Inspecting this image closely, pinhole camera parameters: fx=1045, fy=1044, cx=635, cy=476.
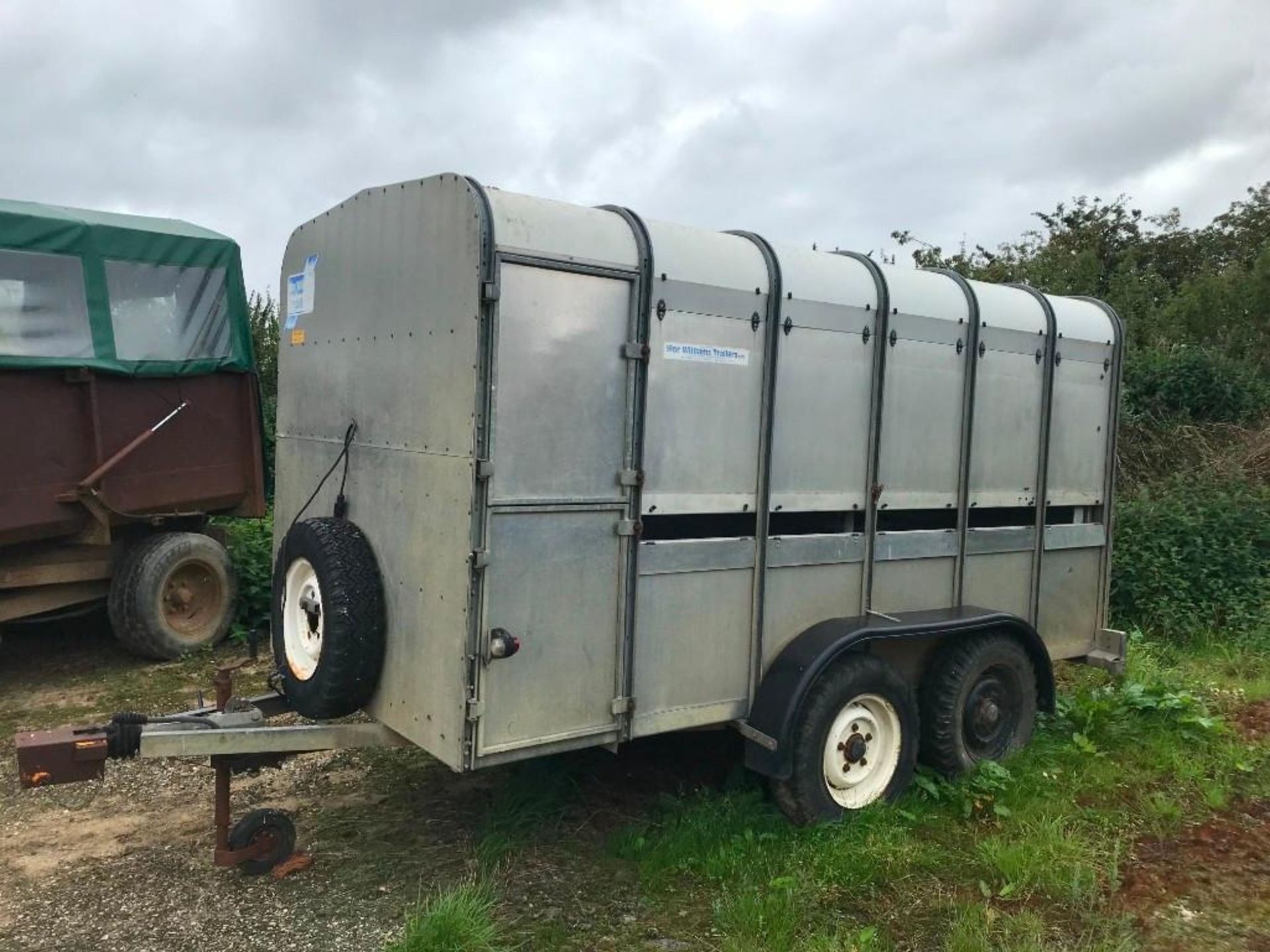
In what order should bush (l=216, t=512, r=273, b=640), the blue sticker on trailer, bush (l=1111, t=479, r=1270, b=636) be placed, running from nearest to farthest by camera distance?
the blue sticker on trailer
bush (l=216, t=512, r=273, b=640)
bush (l=1111, t=479, r=1270, b=636)

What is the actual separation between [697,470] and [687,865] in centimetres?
160

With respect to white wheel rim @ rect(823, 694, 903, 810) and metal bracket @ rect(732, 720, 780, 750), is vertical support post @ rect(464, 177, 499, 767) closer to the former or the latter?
metal bracket @ rect(732, 720, 780, 750)

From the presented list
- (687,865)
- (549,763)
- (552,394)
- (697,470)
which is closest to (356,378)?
(552,394)

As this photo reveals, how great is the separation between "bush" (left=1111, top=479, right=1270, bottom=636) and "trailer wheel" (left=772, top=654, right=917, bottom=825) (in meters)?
4.59

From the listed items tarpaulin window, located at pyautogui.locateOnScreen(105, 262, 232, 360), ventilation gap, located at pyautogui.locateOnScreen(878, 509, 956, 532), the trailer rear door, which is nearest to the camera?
the trailer rear door

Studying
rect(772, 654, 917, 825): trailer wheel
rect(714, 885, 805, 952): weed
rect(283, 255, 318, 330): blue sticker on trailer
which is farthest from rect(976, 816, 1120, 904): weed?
rect(283, 255, 318, 330): blue sticker on trailer

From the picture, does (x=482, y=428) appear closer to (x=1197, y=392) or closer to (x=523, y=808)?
(x=523, y=808)

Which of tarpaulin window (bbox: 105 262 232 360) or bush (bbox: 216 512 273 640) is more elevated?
tarpaulin window (bbox: 105 262 232 360)

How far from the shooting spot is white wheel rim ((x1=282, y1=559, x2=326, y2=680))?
4.35 m

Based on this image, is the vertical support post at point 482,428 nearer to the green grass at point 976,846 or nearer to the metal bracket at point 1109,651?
the green grass at point 976,846

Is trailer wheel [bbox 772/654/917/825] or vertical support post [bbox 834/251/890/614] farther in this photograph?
vertical support post [bbox 834/251/890/614]

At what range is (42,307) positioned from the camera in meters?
6.80

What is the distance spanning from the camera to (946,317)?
511cm

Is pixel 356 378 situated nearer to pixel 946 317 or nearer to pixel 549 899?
pixel 549 899
